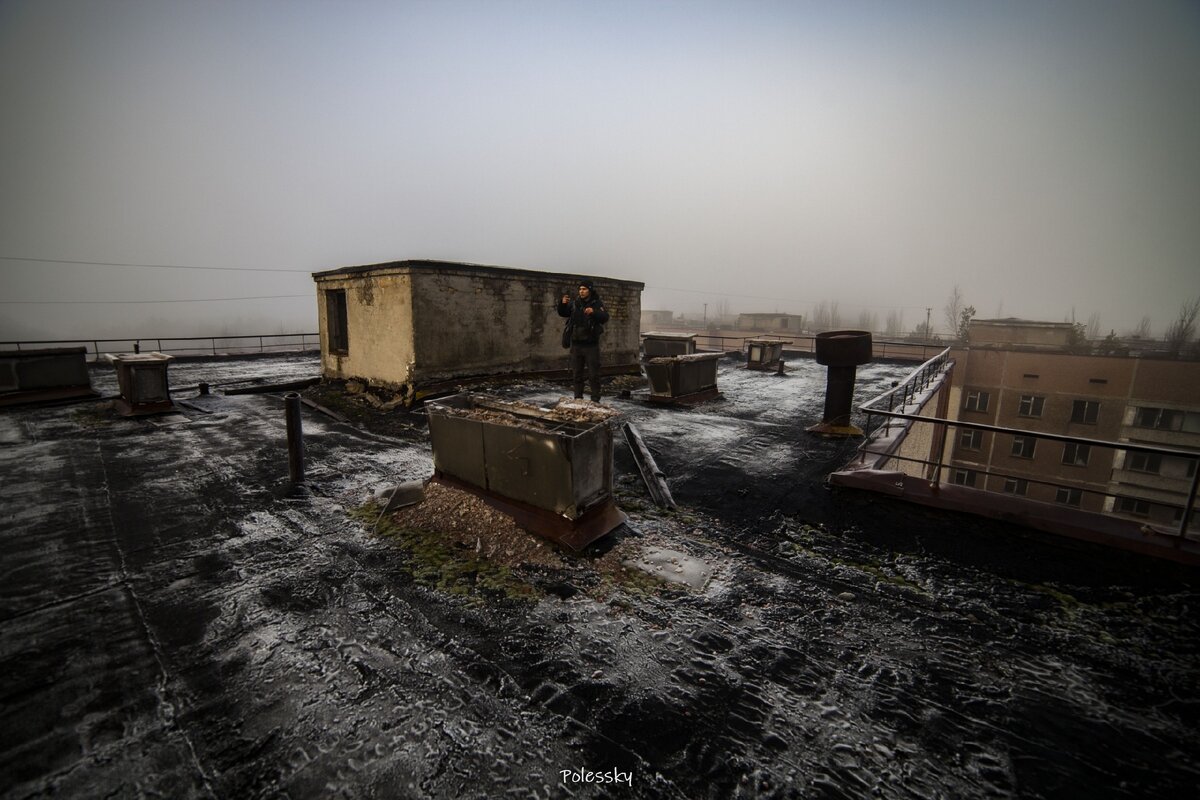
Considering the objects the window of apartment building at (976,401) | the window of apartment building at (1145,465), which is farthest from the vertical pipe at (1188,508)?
the window of apartment building at (1145,465)

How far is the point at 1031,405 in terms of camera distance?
97.5 ft

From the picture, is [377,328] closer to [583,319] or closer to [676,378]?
[583,319]

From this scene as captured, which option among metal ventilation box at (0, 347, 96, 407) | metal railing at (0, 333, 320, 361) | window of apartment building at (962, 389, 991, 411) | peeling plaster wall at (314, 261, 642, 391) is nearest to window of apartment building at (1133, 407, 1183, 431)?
window of apartment building at (962, 389, 991, 411)

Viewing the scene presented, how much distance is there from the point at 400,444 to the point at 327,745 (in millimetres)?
5915

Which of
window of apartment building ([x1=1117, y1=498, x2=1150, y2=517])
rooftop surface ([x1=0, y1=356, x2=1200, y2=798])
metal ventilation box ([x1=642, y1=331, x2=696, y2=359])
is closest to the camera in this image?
rooftop surface ([x1=0, y1=356, x2=1200, y2=798])

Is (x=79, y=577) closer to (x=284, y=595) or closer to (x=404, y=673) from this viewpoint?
(x=284, y=595)

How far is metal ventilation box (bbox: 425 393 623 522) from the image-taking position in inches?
175

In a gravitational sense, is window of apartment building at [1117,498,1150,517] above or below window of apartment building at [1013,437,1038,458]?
below

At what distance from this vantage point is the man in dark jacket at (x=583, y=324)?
30.1ft

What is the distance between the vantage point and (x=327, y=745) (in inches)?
91.6

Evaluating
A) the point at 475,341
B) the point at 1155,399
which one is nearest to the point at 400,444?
the point at 475,341

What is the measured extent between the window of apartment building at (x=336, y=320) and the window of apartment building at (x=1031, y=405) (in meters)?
39.1

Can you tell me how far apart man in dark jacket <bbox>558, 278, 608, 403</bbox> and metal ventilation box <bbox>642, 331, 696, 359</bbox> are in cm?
760

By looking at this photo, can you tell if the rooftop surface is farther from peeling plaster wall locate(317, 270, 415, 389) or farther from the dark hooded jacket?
peeling plaster wall locate(317, 270, 415, 389)
